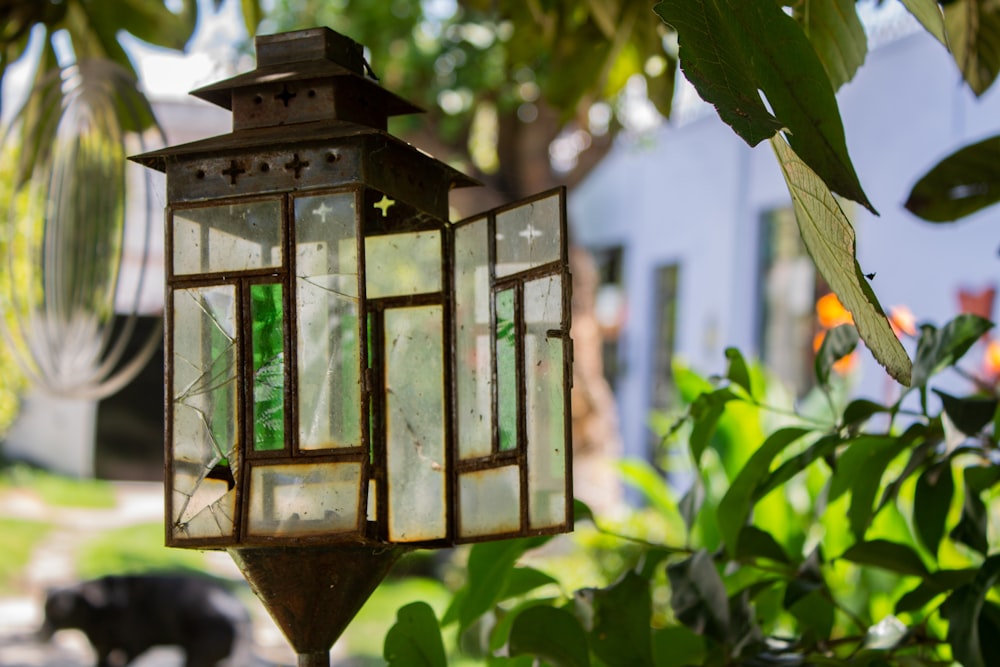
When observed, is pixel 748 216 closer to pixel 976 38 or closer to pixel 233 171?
pixel 976 38

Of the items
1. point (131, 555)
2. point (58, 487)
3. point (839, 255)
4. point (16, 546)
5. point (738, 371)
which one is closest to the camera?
point (839, 255)

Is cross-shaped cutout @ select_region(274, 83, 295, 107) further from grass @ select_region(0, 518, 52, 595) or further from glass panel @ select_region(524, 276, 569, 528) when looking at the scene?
grass @ select_region(0, 518, 52, 595)

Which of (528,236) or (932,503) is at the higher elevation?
(528,236)

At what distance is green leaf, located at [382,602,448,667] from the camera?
2.35ft

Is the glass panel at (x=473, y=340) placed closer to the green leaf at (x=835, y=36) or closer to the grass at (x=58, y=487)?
the green leaf at (x=835, y=36)

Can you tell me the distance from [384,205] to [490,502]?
0.20m

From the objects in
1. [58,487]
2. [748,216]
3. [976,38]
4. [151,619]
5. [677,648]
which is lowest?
[151,619]

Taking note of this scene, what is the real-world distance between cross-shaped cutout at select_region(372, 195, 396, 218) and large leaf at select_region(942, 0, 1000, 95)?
1.91ft

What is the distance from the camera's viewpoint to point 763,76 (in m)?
0.49

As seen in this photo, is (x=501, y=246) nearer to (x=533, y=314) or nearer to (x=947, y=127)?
(x=533, y=314)

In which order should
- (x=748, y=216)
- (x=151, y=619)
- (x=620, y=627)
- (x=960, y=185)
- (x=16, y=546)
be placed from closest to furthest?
(x=620, y=627) → (x=960, y=185) → (x=151, y=619) → (x=748, y=216) → (x=16, y=546)

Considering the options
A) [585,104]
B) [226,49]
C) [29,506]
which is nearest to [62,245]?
[226,49]

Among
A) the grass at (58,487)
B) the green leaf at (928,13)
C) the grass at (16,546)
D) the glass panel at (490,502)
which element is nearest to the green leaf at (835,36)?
the green leaf at (928,13)

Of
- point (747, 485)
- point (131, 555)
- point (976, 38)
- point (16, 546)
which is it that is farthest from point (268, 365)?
point (16, 546)
